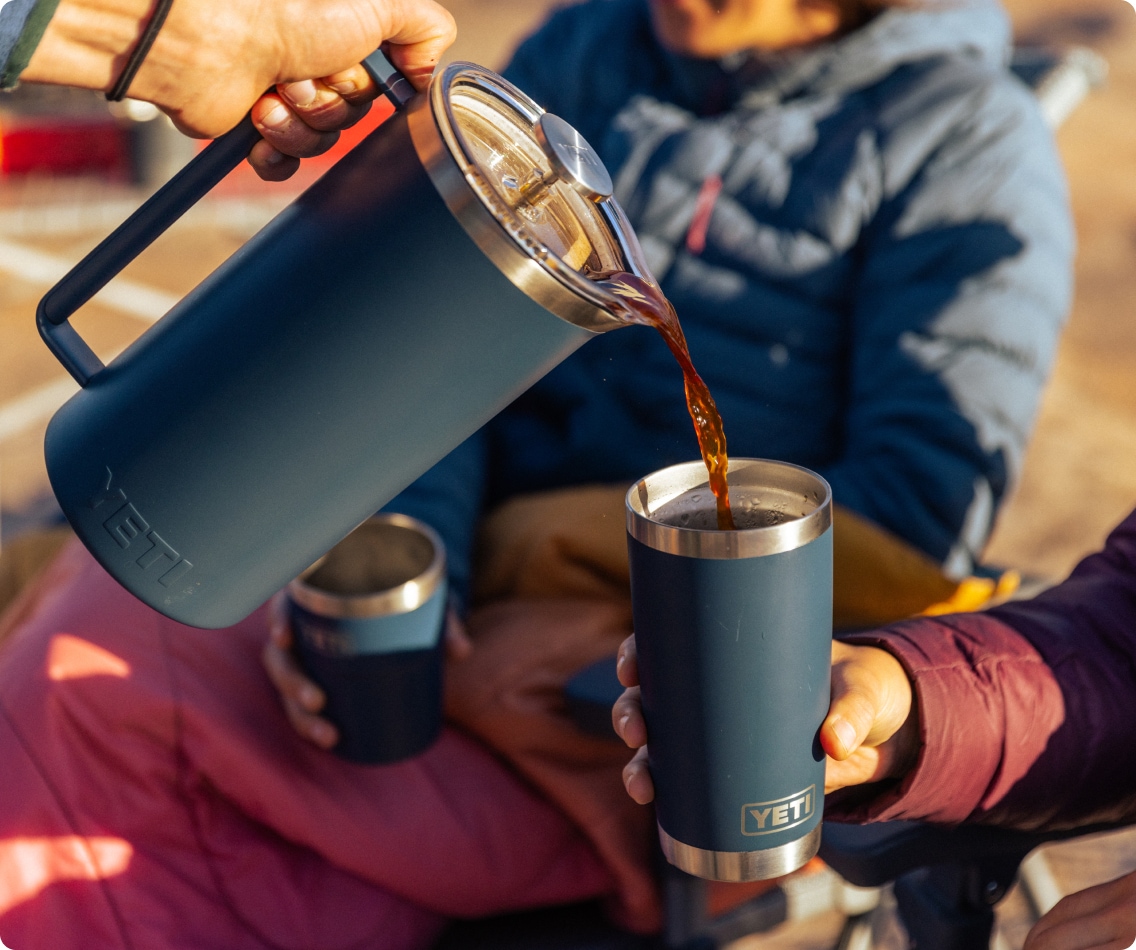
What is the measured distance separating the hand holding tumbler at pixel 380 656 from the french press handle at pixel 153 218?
13.4 inches

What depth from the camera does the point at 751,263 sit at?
5.16 ft

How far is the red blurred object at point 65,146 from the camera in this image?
15.5ft

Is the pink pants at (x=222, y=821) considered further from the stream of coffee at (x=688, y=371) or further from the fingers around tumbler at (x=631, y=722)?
the stream of coffee at (x=688, y=371)

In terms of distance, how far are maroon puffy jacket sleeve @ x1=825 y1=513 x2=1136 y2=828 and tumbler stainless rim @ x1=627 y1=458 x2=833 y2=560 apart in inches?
9.0

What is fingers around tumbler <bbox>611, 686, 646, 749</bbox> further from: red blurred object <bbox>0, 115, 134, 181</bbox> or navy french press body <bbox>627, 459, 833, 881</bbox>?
red blurred object <bbox>0, 115, 134, 181</bbox>

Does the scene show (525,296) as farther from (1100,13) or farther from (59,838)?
(1100,13)

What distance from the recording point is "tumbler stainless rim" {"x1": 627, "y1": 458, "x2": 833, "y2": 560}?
64cm

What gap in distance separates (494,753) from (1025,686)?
524mm

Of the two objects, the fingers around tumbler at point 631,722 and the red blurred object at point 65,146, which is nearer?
the fingers around tumbler at point 631,722

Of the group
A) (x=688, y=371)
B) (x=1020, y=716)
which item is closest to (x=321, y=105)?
(x=688, y=371)

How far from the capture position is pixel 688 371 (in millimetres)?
775

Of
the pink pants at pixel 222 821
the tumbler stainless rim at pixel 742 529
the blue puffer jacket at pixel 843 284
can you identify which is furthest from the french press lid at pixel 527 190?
the blue puffer jacket at pixel 843 284

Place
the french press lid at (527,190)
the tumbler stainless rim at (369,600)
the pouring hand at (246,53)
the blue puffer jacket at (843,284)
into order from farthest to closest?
the blue puffer jacket at (843,284)
the tumbler stainless rim at (369,600)
the pouring hand at (246,53)
the french press lid at (527,190)

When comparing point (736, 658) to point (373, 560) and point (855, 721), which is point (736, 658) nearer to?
point (855, 721)
